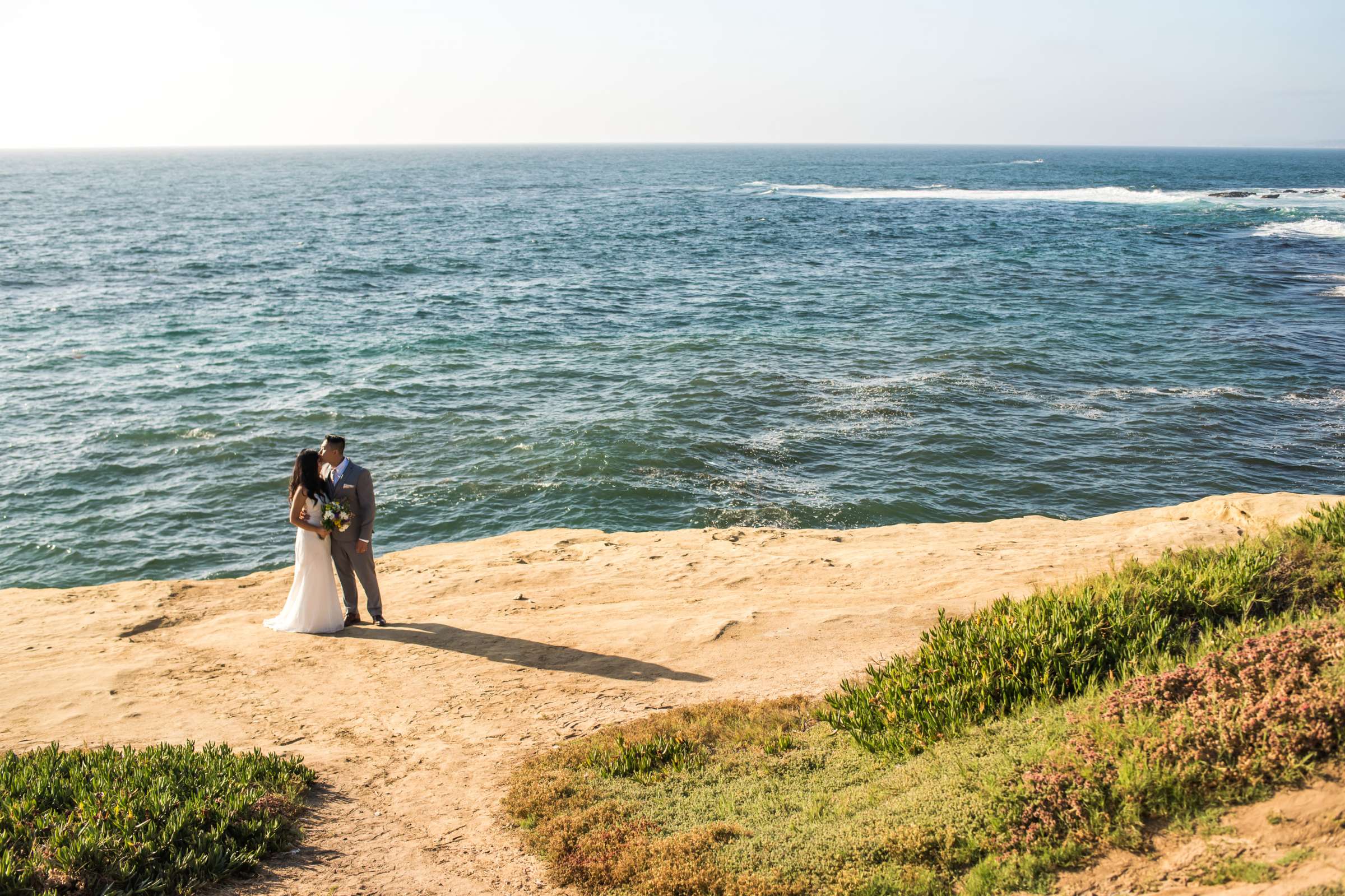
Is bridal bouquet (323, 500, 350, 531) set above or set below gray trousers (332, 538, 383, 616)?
above

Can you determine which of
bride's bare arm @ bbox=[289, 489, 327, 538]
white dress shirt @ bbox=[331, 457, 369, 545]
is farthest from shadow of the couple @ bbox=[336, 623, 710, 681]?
white dress shirt @ bbox=[331, 457, 369, 545]

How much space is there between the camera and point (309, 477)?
963 centimetres

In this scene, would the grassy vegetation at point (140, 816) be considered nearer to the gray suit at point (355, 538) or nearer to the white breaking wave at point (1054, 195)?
the gray suit at point (355, 538)

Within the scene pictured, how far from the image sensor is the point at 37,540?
53.2ft

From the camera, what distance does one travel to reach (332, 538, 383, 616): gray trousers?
33.3ft

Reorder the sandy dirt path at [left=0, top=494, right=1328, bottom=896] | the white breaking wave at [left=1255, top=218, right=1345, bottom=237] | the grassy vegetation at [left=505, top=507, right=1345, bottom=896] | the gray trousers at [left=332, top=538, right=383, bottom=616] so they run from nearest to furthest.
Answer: the grassy vegetation at [left=505, top=507, right=1345, bottom=896] → the sandy dirt path at [left=0, top=494, right=1328, bottom=896] → the gray trousers at [left=332, top=538, right=383, bottom=616] → the white breaking wave at [left=1255, top=218, right=1345, bottom=237]

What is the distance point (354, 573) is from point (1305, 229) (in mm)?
62642

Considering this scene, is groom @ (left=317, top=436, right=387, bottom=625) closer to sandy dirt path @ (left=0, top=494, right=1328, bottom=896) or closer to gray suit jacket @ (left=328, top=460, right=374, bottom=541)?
gray suit jacket @ (left=328, top=460, right=374, bottom=541)

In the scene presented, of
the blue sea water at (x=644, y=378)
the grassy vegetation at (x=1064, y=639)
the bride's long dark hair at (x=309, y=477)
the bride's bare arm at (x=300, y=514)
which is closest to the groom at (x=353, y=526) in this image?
the bride's long dark hair at (x=309, y=477)

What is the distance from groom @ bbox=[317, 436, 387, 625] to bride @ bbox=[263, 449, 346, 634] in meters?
0.13

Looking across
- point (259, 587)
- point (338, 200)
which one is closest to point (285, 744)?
point (259, 587)

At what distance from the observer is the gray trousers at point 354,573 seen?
10.1 metres

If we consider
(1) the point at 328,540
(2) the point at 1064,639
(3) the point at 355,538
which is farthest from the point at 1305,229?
(1) the point at 328,540

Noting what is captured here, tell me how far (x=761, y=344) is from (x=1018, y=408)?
886 centimetres
